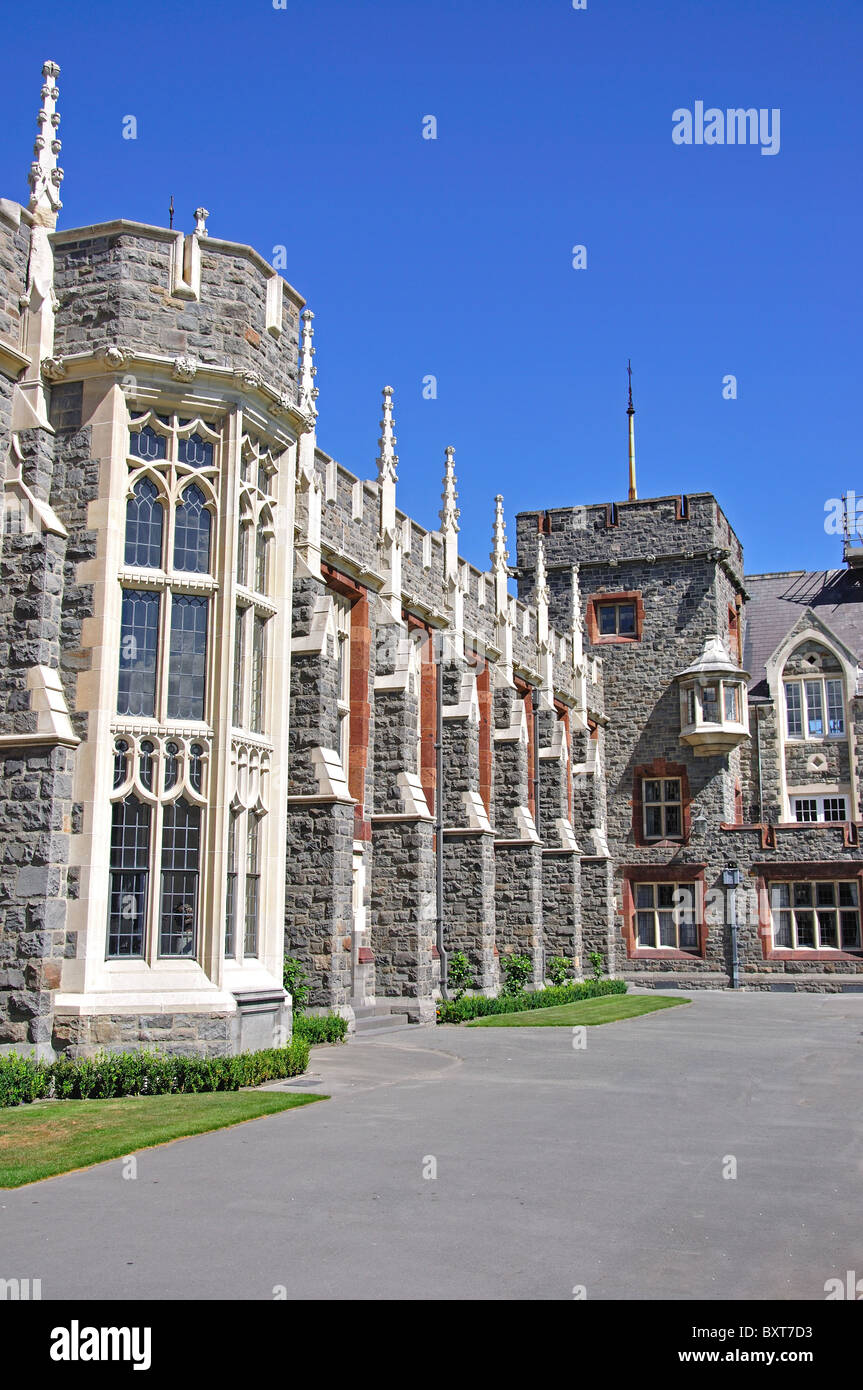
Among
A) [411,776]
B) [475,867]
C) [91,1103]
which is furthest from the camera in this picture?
[475,867]

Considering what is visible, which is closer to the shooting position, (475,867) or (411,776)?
(411,776)

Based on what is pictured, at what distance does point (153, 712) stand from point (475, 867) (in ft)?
38.2

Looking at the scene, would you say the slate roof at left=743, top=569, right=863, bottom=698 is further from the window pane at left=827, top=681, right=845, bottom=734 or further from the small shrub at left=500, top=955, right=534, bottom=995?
the small shrub at left=500, top=955, right=534, bottom=995

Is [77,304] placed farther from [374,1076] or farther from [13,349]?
[374,1076]

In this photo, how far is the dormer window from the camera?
3675 cm

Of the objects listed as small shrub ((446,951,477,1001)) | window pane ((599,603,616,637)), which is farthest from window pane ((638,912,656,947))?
small shrub ((446,951,477,1001))

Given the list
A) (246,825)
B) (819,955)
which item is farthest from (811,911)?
(246,825)

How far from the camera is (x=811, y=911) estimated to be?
115 ft

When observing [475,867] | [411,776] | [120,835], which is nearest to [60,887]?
[120,835]

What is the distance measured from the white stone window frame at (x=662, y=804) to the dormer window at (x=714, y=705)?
1.32m

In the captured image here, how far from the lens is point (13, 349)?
44.7 ft

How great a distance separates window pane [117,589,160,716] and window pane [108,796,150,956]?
108 centimetres

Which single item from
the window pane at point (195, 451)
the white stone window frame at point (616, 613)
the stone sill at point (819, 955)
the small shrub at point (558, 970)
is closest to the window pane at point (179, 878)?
the window pane at point (195, 451)

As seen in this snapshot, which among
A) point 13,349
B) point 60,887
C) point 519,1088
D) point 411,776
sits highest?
point 13,349
